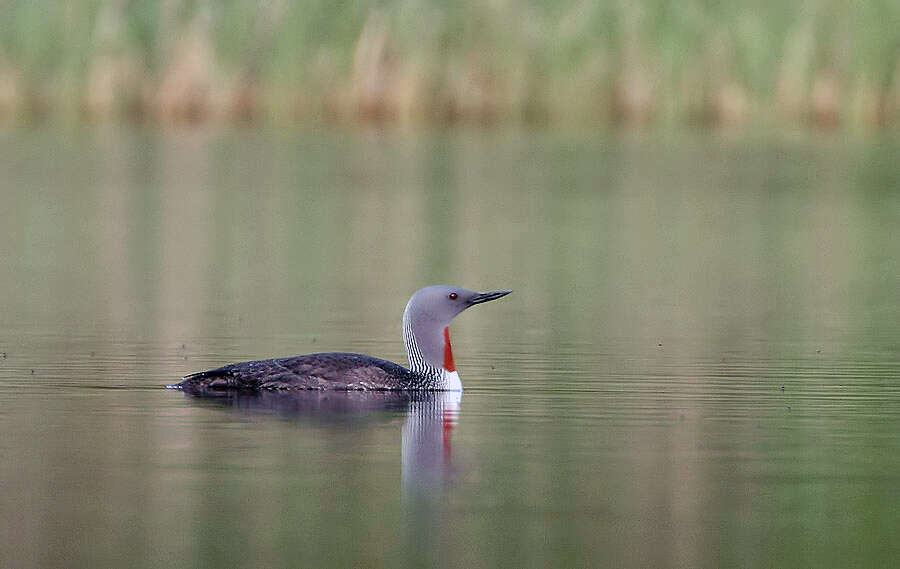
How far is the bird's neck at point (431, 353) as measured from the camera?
12.2 m

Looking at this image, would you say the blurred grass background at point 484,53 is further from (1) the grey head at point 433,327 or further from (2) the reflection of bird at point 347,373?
(2) the reflection of bird at point 347,373

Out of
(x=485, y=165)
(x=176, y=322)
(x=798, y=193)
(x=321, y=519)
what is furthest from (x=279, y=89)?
(x=321, y=519)

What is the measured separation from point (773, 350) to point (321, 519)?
6.80 metres

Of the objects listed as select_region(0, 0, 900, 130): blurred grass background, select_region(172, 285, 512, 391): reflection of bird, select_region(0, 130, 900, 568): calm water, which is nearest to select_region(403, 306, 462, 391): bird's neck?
select_region(172, 285, 512, 391): reflection of bird

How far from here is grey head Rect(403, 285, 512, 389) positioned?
12281 millimetres

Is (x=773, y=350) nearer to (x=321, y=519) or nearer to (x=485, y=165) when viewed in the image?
(x=321, y=519)

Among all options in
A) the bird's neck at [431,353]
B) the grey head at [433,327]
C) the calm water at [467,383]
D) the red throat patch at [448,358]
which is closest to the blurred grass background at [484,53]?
the calm water at [467,383]

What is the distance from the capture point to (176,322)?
53.2 ft

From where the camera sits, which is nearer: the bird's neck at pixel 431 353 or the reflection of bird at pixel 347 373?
the reflection of bird at pixel 347 373

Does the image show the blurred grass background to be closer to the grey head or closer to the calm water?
the calm water

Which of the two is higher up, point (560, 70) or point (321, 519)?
point (560, 70)

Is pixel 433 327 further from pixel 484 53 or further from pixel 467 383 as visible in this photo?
pixel 484 53

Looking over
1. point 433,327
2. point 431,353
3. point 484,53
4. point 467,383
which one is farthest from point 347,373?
point 484,53

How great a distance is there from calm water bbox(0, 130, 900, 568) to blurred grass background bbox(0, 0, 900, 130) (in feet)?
33.1
